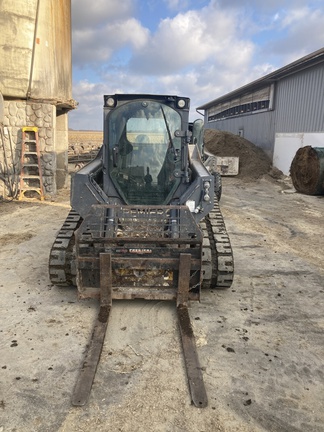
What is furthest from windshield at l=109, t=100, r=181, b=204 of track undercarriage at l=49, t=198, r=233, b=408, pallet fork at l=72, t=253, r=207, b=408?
pallet fork at l=72, t=253, r=207, b=408

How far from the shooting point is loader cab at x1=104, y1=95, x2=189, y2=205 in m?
5.62

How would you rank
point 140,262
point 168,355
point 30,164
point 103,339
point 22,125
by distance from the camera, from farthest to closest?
point 30,164 → point 22,125 → point 140,262 → point 103,339 → point 168,355

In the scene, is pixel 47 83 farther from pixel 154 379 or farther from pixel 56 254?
pixel 154 379

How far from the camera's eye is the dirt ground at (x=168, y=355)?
2904mm

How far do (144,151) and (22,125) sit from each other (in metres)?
7.86

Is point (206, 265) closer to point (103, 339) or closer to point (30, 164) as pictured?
point (103, 339)

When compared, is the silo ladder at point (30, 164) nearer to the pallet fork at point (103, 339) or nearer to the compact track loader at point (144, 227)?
the compact track loader at point (144, 227)

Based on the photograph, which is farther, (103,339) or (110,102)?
(110,102)

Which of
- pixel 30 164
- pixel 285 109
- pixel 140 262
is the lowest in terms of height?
pixel 140 262

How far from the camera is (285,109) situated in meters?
18.6

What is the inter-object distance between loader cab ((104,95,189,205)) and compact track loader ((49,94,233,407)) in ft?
0.05

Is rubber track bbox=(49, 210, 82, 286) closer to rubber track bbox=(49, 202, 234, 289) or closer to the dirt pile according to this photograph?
rubber track bbox=(49, 202, 234, 289)

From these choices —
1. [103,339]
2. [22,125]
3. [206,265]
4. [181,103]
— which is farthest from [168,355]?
[22,125]

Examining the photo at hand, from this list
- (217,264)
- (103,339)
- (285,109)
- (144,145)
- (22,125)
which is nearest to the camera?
(103,339)
